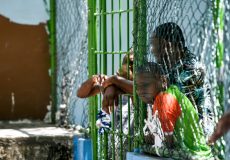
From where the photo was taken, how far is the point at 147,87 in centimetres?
421

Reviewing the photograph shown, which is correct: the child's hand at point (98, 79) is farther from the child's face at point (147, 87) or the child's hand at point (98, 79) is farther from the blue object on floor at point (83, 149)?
the child's face at point (147, 87)

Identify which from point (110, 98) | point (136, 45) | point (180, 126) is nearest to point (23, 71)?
point (110, 98)

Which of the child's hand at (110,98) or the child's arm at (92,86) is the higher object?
the child's arm at (92,86)

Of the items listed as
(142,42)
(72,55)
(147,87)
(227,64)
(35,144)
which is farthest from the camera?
(72,55)

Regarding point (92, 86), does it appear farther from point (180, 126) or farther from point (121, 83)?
point (180, 126)

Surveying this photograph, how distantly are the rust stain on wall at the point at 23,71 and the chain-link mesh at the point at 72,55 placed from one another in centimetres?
22

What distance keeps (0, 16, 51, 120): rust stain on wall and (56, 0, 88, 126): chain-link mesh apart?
218 mm

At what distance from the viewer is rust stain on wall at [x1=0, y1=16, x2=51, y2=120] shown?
709cm

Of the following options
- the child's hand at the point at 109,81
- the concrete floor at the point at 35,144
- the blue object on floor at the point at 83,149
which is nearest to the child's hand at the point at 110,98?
the child's hand at the point at 109,81

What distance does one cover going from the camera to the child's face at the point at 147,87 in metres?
4.17

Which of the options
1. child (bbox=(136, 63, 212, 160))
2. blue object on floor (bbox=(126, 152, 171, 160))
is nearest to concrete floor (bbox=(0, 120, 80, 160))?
blue object on floor (bbox=(126, 152, 171, 160))

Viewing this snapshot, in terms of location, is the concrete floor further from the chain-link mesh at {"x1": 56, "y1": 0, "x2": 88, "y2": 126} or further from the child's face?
the child's face

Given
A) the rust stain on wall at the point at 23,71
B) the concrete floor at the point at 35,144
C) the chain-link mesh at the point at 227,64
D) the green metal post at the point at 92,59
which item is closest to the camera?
the chain-link mesh at the point at 227,64

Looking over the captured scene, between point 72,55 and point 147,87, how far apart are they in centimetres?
258
